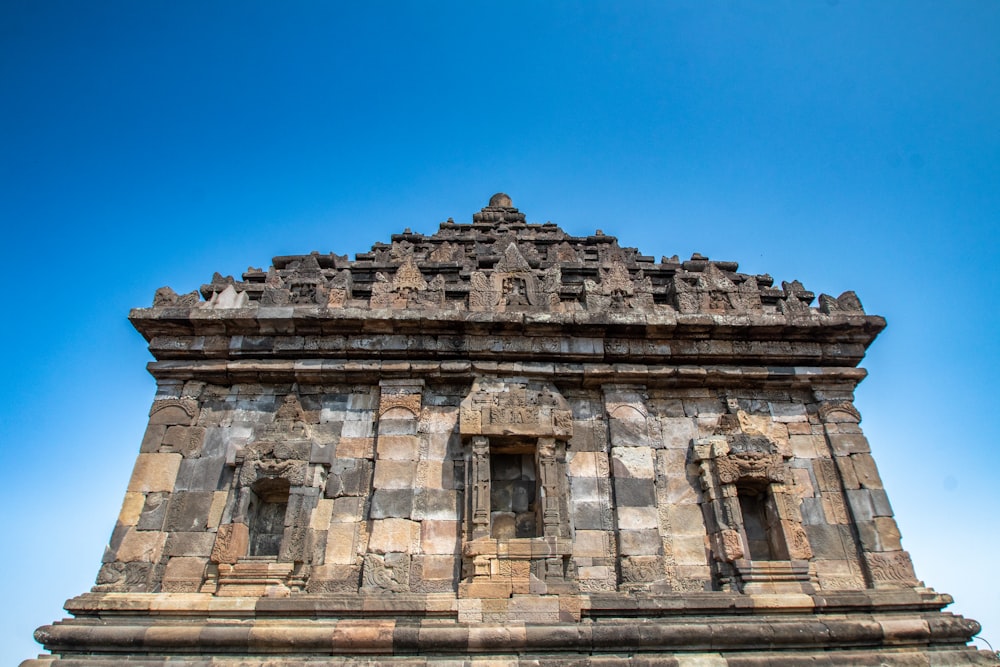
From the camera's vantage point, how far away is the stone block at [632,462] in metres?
8.37

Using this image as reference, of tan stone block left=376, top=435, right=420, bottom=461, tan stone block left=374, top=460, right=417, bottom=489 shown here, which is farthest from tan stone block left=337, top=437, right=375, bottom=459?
tan stone block left=374, top=460, right=417, bottom=489

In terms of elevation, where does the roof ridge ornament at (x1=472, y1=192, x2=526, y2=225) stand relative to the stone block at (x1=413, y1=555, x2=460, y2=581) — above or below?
above

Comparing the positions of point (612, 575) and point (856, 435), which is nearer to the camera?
point (612, 575)

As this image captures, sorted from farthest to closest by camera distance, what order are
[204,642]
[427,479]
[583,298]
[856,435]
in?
[583,298] < [856,435] < [427,479] < [204,642]

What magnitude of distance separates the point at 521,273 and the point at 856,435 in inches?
218

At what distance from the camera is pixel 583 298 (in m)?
9.58

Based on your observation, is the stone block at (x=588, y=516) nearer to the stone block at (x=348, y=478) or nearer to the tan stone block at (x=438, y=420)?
the tan stone block at (x=438, y=420)

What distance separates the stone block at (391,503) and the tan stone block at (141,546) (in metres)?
2.74

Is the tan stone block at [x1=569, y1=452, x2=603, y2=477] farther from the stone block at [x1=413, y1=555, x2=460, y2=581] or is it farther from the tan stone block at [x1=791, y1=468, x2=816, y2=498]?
the tan stone block at [x1=791, y1=468, x2=816, y2=498]

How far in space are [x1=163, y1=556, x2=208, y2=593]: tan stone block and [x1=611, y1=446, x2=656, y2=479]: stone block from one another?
5514 mm

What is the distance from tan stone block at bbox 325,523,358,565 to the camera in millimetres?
7676

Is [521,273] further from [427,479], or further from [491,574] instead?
[491,574]

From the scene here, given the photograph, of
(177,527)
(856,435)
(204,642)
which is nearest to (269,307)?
(177,527)

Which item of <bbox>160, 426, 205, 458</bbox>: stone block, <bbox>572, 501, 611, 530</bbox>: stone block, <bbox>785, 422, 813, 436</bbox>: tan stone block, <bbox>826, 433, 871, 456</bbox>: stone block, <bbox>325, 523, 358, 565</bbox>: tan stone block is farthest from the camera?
<bbox>785, 422, 813, 436</bbox>: tan stone block
